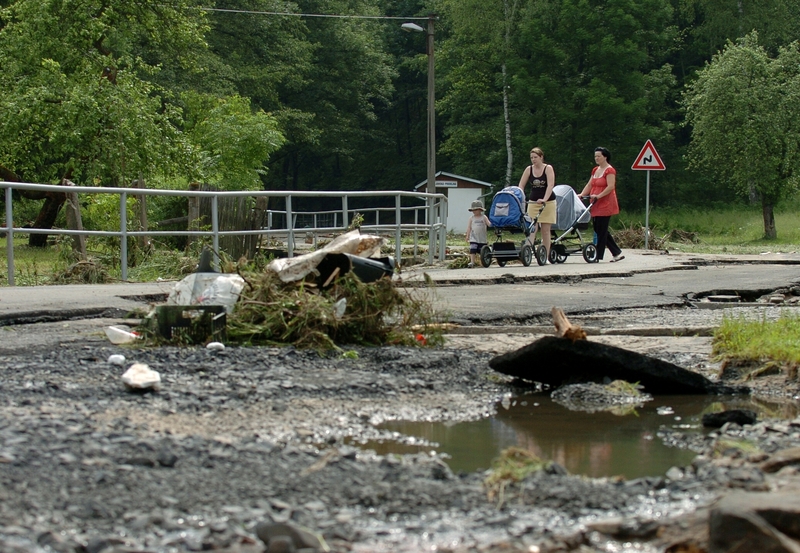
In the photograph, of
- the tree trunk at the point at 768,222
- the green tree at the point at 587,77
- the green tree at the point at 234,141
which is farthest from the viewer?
the green tree at the point at 587,77

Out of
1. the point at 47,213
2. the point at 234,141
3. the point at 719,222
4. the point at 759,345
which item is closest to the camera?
the point at 759,345

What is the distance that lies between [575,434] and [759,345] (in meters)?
1.95

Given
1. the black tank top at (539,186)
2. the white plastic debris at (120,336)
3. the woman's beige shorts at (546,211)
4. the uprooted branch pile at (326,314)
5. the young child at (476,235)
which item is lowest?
the white plastic debris at (120,336)

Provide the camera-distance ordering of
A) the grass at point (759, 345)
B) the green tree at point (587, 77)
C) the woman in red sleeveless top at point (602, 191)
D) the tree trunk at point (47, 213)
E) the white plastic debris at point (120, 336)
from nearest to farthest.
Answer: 1. the grass at point (759, 345)
2. the white plastic debris at point (120, 336)
3. the woman in red sleeveless top at point (602, 191)
4. the tree trunk at point (47, 213)
5. the green tree at point (587, 77)

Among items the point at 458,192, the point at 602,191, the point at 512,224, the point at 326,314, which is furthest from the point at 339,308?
the point at 458,192

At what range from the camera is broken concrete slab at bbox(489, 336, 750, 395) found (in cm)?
538

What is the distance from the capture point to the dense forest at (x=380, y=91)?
23.3 metres

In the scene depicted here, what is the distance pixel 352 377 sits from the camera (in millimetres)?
5316

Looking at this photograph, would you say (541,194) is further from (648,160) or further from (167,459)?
(167,459)

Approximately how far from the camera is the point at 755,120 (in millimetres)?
36969

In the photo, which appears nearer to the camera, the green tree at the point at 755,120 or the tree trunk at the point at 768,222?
the tree trunk at the point at 768,222

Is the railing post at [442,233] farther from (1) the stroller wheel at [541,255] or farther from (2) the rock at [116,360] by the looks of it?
(2) the rock at [116,360]

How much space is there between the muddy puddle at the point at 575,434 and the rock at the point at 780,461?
0.38 metres

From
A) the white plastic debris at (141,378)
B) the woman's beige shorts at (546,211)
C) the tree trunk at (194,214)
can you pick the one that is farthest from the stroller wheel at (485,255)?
the white plastic debris at (141,378)
